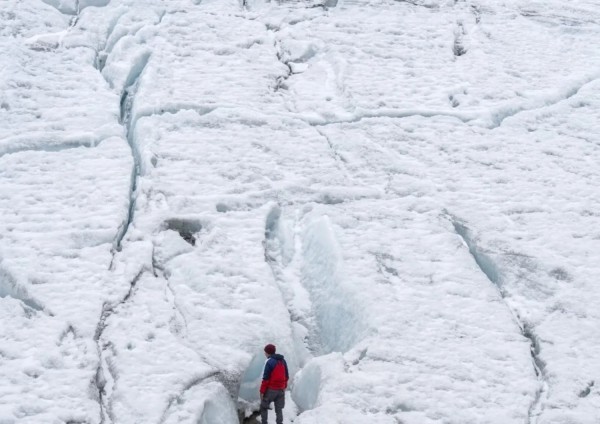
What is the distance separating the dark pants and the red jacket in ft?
0.15

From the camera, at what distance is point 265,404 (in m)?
6.21

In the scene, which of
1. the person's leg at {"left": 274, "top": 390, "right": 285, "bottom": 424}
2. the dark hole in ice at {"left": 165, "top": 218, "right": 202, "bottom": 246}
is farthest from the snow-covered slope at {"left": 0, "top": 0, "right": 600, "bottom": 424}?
the person's leg at {"left": 274, "top": 390, "right": 285, "bottom": 424}

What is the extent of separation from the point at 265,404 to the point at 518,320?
2.48m

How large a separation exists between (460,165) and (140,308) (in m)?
4.31

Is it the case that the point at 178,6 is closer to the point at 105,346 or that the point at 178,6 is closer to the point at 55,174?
the point at 55,174

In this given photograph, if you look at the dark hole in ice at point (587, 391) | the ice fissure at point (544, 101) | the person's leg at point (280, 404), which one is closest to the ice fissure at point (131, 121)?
the person's leg at point (280, 404)

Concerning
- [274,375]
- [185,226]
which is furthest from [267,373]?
[185,226]

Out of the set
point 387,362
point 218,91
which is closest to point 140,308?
point 387,362

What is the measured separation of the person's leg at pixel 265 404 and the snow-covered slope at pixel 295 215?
242 millimetres

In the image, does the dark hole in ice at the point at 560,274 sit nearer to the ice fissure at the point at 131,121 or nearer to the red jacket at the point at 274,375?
the red jacket at the point at 274,375

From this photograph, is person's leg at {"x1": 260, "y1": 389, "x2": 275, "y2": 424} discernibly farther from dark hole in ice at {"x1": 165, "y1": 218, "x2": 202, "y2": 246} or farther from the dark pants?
dark hole in ice at {"x1": 165, "y1": 218, "x2": 202, "y2": 246}

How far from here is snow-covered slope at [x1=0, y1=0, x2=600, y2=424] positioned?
20.4 feet

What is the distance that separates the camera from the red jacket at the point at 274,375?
608 cm

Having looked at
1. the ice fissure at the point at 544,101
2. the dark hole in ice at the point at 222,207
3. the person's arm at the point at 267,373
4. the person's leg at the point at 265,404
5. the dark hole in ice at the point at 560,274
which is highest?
the ice fissure at the point at 544,101
